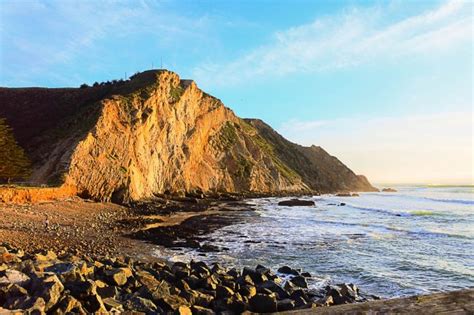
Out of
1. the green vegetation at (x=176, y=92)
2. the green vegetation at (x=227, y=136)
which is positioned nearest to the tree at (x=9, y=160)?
the green vegetation at (x=176, y=92)

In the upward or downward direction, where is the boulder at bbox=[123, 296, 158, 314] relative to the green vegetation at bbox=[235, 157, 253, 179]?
downward

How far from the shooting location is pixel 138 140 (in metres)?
46.8

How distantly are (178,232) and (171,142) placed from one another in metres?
35.4

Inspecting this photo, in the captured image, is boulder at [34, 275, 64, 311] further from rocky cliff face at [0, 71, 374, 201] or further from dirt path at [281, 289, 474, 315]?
rocky cliff face at [0, 71, 374, 201]

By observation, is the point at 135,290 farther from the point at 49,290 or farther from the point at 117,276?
the point at 49,290

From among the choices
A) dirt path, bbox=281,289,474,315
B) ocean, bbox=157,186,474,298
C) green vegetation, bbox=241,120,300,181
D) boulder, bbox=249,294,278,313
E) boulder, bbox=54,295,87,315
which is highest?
green vegetation, bbox=241,120,300,181

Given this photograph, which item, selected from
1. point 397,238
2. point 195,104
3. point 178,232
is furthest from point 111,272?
point 195,104

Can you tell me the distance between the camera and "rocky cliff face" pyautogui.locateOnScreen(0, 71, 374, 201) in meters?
37.8

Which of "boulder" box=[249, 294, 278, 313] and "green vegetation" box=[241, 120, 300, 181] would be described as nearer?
"boulder" box=[249, 294, 278, 313]

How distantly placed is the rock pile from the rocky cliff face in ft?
83.7

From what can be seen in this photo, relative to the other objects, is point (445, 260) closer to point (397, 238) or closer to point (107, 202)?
point (397, 238)

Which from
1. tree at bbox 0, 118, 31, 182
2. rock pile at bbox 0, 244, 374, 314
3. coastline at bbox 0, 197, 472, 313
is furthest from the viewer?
tree at bbox 0, 118, 31, 182

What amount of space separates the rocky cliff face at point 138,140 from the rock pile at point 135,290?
1004 inches

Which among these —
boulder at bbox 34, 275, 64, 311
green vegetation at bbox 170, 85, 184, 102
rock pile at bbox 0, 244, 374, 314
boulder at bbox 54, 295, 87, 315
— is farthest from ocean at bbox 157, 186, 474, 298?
green vegetation at bbox 170, 85, 184, 102
